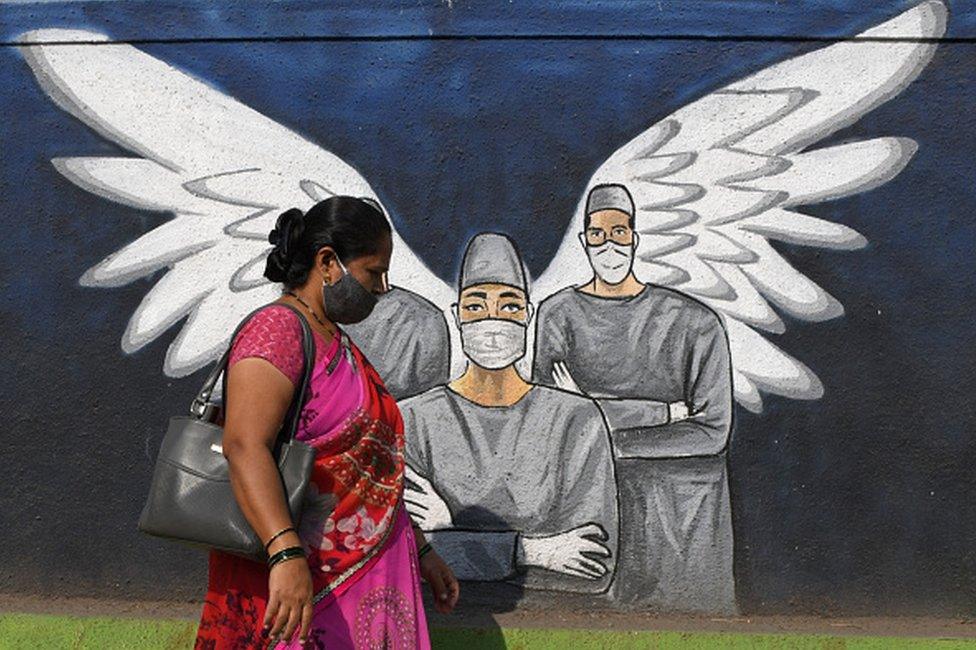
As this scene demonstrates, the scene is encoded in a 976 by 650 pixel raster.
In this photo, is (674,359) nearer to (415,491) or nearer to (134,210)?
(415,491)

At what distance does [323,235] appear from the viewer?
274 centimetres

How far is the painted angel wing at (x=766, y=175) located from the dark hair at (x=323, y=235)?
62.8 inches

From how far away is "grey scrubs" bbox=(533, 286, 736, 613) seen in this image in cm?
418

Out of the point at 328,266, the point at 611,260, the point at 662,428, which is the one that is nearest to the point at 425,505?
the point at 662,428

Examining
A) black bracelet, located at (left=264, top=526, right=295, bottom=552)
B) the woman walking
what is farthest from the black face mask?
black bracelet, located at (left=264, top=526, right=295, bottom=552)

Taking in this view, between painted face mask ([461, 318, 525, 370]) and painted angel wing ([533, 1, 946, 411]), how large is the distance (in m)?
0.51

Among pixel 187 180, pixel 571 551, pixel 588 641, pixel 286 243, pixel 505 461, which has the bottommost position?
pixel 588 641

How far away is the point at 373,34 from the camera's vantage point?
426 cm

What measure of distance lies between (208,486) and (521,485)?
5.89 feet

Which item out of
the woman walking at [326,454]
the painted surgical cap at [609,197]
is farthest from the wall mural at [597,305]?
the woman walking at [326,454]

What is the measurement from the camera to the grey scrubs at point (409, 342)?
4.26 metres

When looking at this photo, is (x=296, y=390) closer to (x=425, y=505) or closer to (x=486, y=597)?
(x=425, y=505)

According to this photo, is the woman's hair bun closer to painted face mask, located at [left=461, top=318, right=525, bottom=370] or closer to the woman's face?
the woman's face

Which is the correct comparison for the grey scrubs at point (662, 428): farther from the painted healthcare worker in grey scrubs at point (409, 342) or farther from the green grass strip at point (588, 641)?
the painted healthcare worker in grey scrubs at point (409, 342)
